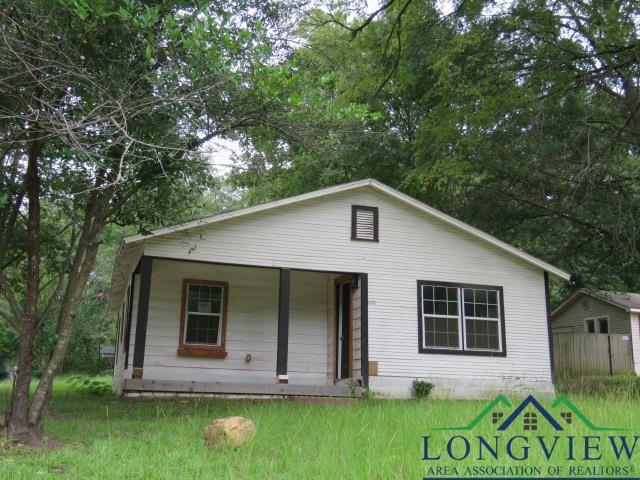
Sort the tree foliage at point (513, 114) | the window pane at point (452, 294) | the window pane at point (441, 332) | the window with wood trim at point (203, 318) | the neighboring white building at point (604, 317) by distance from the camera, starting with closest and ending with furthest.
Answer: the tree foliage at point (513, 114) < the window with wood trim at point (203, 318) < the window pane at point (441, 332) < the window pane at point (452, 294) < the neighboring white building at point (604, 317)

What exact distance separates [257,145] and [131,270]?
A: 5298 mm

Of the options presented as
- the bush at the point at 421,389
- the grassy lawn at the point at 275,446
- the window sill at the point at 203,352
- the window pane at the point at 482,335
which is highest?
the window pane at the point at 482,335

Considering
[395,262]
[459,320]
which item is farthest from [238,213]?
[459,320]

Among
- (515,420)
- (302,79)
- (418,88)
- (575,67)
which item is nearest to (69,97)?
(302,79)

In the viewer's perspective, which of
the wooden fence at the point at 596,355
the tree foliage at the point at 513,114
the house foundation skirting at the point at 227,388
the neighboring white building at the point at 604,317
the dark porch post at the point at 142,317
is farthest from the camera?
the neighboring white building at the point at 604,317

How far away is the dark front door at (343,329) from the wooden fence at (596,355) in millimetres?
13723

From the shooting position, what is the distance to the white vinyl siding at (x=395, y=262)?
1278 centimetres

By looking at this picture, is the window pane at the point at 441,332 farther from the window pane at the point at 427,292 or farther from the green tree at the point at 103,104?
the green tree at the point at 103,104

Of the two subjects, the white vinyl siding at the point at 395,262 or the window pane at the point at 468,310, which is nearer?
the white vinyl siding at the point at 395,262

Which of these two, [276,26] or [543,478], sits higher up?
[276,26]

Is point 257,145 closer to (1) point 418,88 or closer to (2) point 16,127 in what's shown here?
(2) point 16,127

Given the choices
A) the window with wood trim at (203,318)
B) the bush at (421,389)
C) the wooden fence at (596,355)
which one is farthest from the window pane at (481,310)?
the wooden fence at (596,355)

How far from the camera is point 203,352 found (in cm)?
1321

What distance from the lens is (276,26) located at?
10.3 m
